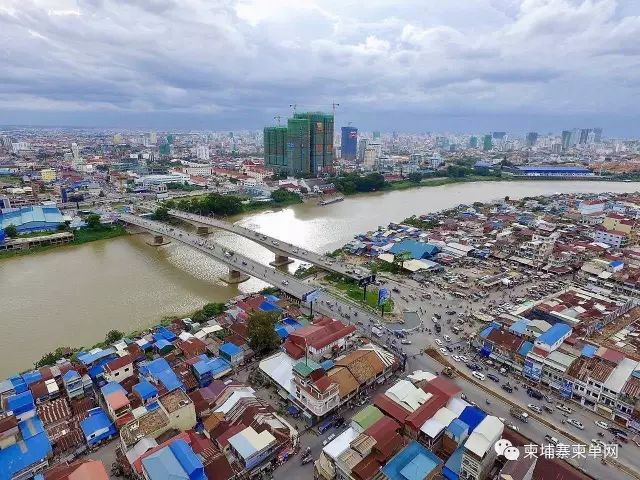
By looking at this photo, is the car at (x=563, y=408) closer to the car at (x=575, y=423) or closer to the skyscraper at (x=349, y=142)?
the car at (x=575, y=423)

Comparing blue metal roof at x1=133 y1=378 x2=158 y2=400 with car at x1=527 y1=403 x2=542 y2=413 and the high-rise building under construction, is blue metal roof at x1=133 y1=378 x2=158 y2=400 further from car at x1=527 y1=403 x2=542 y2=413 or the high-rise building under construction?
the high-rise building under construction

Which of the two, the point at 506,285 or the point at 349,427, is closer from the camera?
the point at 349,427

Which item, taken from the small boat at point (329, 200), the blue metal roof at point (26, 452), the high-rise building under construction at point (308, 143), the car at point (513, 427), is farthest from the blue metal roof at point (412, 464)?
→ the high-rise building under construction at point (308, 143)

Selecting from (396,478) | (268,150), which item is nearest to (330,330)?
(396,478)

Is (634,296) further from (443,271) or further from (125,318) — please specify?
(125,318)

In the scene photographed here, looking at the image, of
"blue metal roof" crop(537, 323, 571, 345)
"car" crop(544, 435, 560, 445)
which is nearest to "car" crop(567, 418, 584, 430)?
"car" crop(544, 435, 560, 445)
